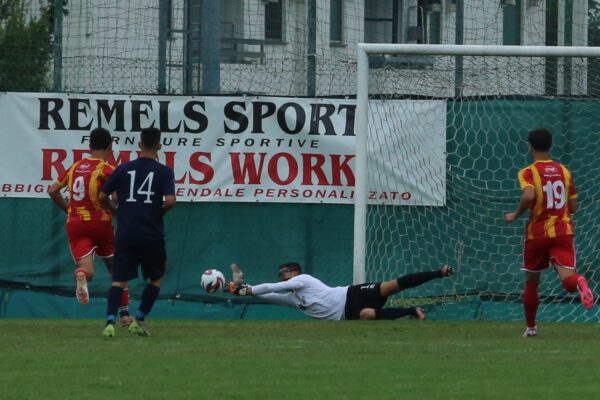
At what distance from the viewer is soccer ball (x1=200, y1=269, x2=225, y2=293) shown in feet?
50.0

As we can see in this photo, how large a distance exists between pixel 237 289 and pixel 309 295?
834 mm

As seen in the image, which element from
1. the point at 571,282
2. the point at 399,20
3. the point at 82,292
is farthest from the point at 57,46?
the point at 399,20

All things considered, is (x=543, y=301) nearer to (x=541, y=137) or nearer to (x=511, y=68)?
(x=511, y=68)

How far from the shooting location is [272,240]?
17.0 meters

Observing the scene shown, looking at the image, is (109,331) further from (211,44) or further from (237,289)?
(211,44)

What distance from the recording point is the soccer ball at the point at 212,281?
600 inches

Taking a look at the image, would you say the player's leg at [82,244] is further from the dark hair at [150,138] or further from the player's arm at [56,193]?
the dark hair at [150,138]

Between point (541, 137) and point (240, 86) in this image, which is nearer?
point (541, 137)

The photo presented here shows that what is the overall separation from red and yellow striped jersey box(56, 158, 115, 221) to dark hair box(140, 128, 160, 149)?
1482mm

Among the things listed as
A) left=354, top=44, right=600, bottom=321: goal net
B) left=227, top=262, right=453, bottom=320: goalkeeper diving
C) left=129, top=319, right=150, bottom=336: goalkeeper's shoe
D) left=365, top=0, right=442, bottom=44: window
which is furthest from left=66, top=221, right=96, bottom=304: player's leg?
left=365, top=0, right=442, bottom=44: window

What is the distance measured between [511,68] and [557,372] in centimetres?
827

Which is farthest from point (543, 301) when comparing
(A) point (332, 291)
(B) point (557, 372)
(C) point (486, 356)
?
(B) point (557, 372)

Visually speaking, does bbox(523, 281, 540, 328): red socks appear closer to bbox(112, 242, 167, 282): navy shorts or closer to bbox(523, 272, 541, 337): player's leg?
bbox(523, 272, 541, 337): player's leg

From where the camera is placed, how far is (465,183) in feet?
55.3
